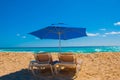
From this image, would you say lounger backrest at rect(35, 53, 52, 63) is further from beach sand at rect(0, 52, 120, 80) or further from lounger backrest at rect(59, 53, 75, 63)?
beach sand at rect(0, 52, 120, 80)

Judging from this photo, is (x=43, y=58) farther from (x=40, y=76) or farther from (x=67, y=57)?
(x=67, y=57)

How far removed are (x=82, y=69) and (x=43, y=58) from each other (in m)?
1.84

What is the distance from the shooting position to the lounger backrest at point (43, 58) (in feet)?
27.7

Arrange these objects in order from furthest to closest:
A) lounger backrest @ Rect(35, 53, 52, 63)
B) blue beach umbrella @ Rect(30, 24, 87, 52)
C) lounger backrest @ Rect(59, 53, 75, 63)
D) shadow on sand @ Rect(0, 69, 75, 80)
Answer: blue beach umbrella @ Rect(30, 24, 87, 52), lounger backrest @ Rect(35, 53, 52, 63), lounger backrest @ Rect(59, 53, 75, 63), shadow on sand @ Rect(0, 69, 75, 80)

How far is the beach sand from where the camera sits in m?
8.27

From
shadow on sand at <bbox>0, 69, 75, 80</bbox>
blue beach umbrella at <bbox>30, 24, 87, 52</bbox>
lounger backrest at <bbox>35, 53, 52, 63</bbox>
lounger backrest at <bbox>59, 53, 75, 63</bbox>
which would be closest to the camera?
shadow on sand at <bbox>0, 69, 75, 80</bbox>

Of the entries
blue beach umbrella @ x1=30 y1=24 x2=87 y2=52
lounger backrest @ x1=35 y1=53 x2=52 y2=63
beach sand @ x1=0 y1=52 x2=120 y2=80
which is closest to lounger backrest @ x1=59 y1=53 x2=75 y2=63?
lounger backrest @ x1=35 y1=53 x2=52 y2=63

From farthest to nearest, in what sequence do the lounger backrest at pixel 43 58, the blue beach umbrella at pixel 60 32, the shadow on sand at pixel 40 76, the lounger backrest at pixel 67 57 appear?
the blue beach umbrella at pixel 60 32
the lounger backrest at pixel 43 58
the lounger backrest at pixel 67 57
the shadow on sand at pixel 40 76

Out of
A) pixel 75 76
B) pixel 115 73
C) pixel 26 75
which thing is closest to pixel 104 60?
pixel 115 73

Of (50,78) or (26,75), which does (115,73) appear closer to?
(50,78)

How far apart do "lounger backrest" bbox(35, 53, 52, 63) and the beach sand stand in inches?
19.8

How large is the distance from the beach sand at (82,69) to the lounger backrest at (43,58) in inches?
19.8

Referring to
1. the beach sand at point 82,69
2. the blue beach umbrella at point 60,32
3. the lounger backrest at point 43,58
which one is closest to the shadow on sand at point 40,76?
the beach sand at point 82,69

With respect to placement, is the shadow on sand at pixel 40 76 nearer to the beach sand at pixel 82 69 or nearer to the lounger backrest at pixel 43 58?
the beach sand at pixel 82 69
